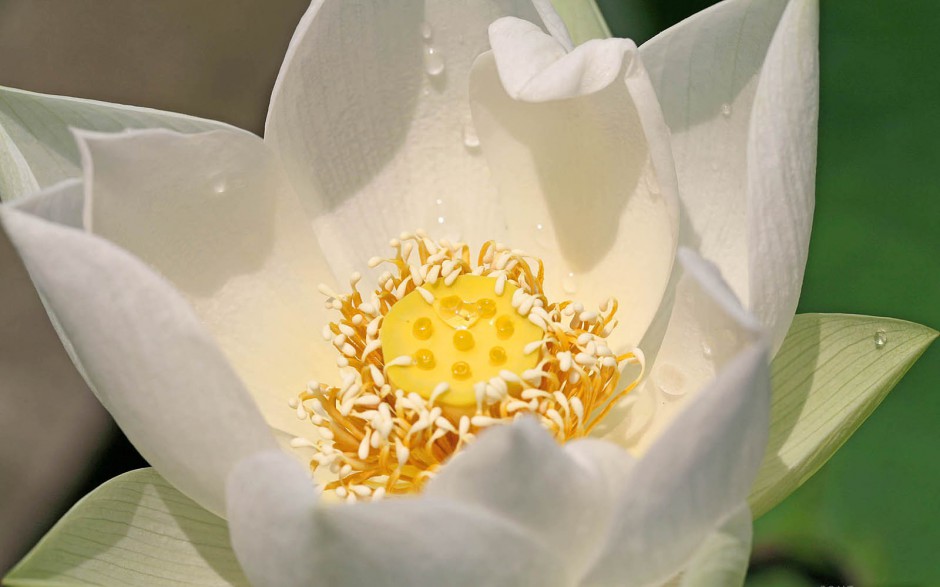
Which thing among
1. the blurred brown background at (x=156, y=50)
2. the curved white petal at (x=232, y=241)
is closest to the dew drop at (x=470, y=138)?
the curved white petal at (x=232, y=241)

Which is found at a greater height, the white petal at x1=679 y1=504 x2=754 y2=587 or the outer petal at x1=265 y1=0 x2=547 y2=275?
the outer petal at x1=265 y1=0 x2=547 y2=275

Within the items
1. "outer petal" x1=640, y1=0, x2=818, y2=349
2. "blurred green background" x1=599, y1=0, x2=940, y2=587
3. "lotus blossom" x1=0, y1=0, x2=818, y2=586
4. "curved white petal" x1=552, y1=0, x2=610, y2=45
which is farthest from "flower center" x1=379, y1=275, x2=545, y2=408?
"blurred green background" x1=599, y1=0, x2=940, y2=587

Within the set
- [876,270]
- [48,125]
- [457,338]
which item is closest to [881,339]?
[876,270]

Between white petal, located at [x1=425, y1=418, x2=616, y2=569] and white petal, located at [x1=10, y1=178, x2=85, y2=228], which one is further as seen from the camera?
white petal, located at [x1=10, y1=178, x2=85, y2=228]

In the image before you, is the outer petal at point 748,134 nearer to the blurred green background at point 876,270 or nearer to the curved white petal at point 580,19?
the curved white petal at point 580,19

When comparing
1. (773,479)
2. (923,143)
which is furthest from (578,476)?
(923,143)

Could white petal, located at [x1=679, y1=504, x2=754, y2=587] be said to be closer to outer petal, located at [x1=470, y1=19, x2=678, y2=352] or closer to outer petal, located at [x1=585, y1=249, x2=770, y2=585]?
outer petal, located at [x1=585, y1=249, x2=770, y2=585]
